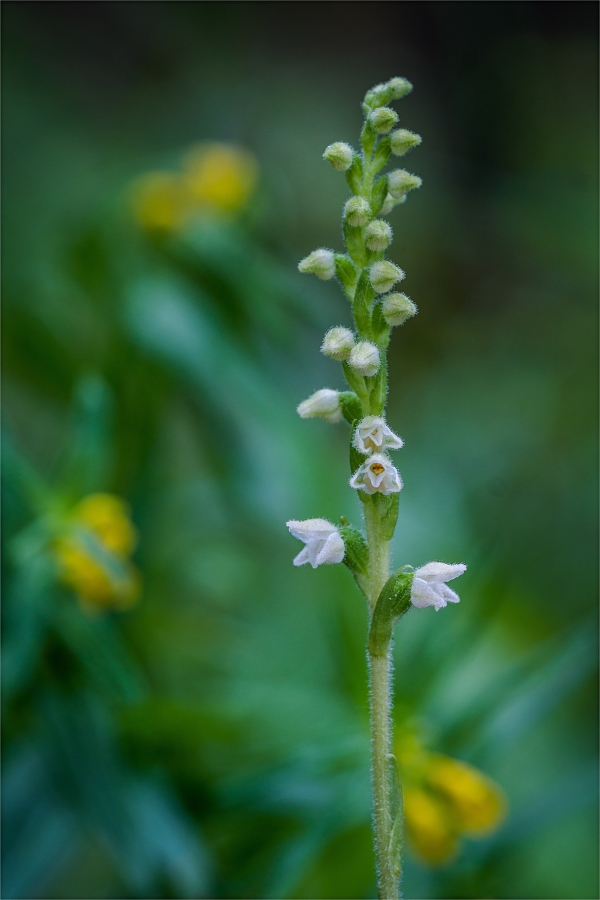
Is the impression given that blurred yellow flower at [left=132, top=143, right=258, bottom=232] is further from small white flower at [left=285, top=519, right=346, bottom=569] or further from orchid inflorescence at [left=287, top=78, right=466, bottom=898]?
small white flower at [left=285, top=519, right=346, bottom=569]

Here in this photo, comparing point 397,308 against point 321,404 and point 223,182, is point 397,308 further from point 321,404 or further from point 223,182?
point 223,182

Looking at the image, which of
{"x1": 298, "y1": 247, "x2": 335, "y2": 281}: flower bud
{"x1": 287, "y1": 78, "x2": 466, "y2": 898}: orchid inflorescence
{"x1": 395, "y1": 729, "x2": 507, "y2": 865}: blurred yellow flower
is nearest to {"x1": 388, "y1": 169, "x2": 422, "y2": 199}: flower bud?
{"x1": 287, "y1": 78, "x2": 466, "y2": 898}: orchid inflorescence

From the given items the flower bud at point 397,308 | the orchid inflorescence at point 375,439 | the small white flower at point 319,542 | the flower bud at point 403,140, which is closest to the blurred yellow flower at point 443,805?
the orchid inflorescence at point 375,439

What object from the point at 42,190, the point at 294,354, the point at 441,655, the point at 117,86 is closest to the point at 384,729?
the point at 441,655

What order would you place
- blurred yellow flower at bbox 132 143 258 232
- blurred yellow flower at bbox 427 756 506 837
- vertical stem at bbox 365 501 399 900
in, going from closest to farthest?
vertical stem at bbox 365 501 399 900, blurred yellow flower at bbox 427 756 506 837, blurred yellow flower at bbox 132 143 258 232

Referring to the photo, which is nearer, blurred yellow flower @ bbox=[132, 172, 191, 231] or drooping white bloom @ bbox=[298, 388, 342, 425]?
drooping white bloom @ bbox=[298, 388, 342, 425]

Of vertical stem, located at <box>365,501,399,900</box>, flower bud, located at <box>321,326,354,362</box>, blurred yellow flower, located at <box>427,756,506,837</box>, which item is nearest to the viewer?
vertical stem, located at <box>365,501,399,900</box>
